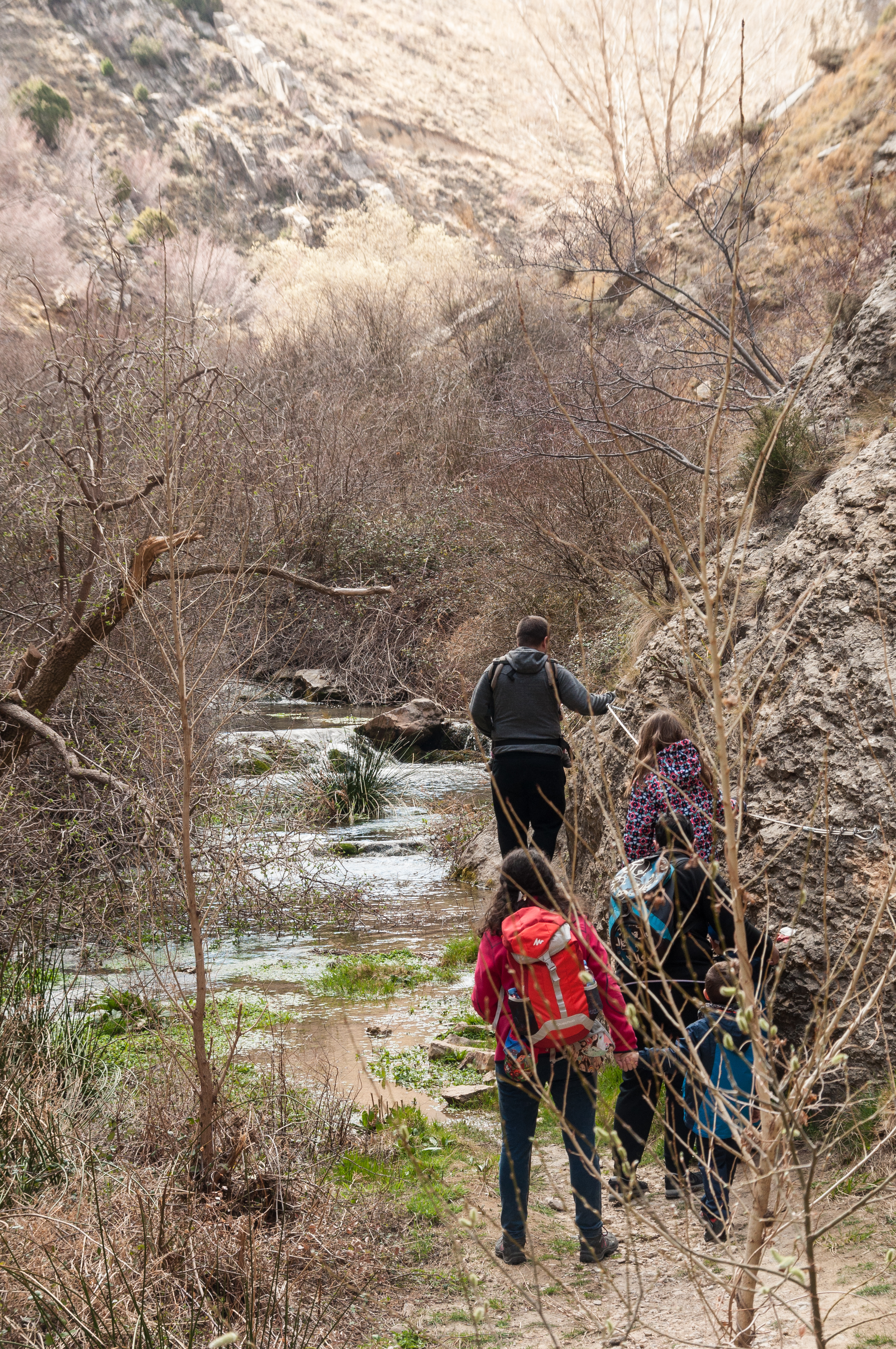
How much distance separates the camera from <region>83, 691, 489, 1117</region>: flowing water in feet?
19.6

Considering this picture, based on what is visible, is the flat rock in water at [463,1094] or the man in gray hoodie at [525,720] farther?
the man in gray hoodie at [525,720]

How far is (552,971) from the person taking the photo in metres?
3.45

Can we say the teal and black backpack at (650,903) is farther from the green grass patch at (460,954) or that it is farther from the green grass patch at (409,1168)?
the green grass patch at (460,954)

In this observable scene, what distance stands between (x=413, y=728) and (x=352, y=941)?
270 inches

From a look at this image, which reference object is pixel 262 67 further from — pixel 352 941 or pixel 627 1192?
pixel 627 1192

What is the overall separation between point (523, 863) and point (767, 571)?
3470 mm

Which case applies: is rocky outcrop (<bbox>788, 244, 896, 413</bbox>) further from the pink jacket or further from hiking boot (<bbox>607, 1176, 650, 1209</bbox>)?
hiking boot (<bbox>607, 1176, 650, 1209</bbox>)

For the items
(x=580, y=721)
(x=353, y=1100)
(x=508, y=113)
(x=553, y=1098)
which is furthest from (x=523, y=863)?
(x=508, y=113)

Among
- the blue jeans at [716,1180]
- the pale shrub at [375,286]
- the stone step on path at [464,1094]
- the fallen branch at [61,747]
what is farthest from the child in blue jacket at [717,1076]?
the pale shrub at [375,286]

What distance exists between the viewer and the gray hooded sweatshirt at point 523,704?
20.1 ft

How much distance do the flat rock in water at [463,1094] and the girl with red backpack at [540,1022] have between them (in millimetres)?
1514

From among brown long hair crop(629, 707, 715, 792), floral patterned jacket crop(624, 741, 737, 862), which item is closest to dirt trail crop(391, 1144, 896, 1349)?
floral patterned jacket crop(624, 741, 737, 862)

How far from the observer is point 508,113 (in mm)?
74000

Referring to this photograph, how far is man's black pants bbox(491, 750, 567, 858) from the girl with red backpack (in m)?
2.31
